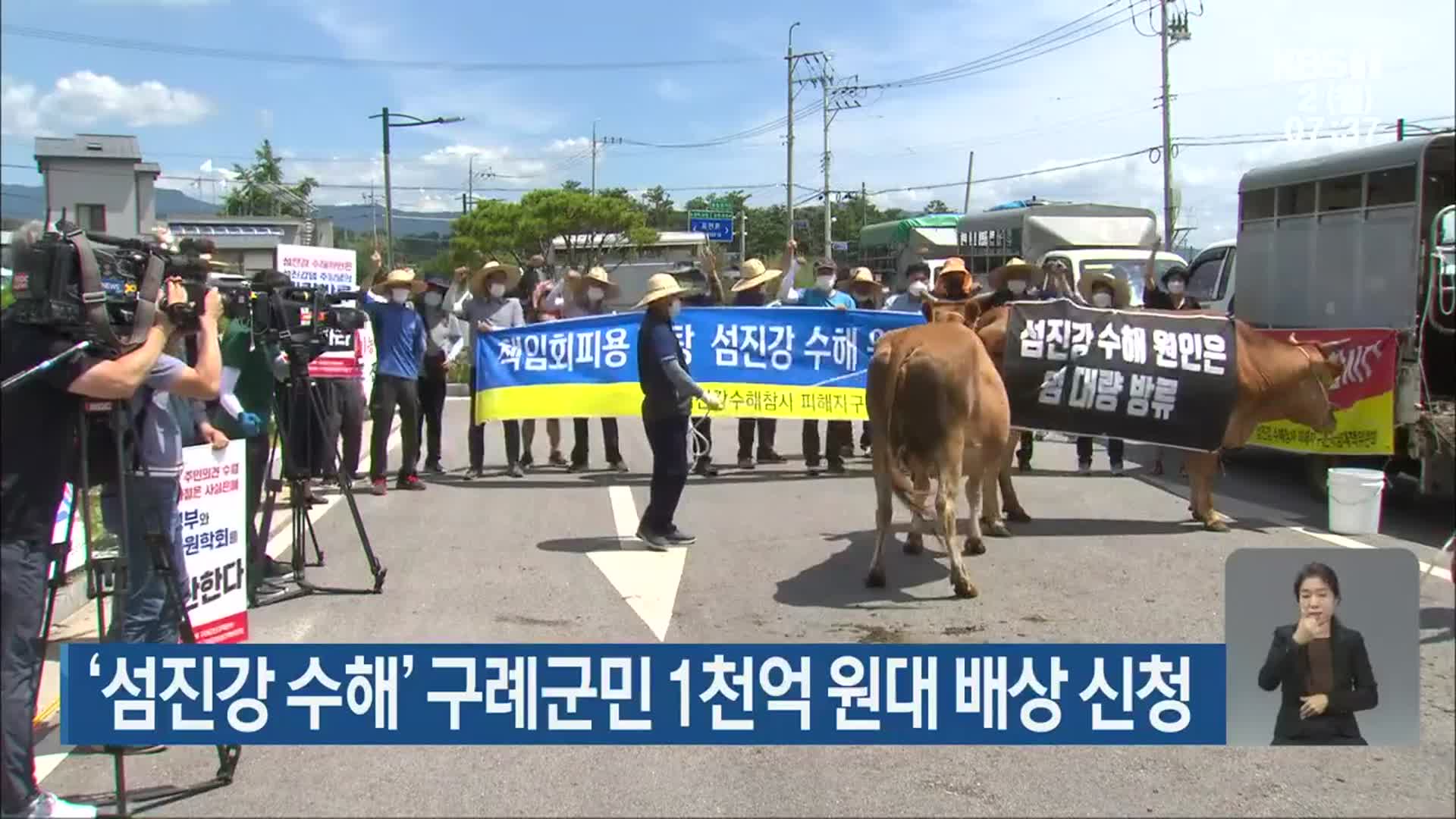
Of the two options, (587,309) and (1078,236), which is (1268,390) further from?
(1078,236)

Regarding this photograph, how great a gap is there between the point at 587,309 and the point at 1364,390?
696cm

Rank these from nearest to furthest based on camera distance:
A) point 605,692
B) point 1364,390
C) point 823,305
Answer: point 605,692 → point 1364,390 → point 823,305

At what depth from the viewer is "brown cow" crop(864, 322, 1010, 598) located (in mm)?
6691

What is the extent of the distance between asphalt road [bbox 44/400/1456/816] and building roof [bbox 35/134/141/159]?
7.59ft

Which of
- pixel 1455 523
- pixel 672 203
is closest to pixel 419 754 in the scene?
pixel 1455 523

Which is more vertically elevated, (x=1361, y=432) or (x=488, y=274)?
(x=488, y=274)

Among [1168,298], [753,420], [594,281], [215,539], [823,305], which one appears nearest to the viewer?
[215,539]

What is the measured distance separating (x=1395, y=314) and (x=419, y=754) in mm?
7330

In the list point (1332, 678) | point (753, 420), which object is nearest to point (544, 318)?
point (753, 420)

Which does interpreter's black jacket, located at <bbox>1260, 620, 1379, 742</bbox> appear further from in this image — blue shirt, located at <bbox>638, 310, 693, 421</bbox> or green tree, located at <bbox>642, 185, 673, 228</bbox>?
green tree, located at <bbox>642, 185, 673, 228</bbox>

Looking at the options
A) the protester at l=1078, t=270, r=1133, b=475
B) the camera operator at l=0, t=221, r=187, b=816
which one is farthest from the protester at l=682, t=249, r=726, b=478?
the camera operator at l=0, t=221, r=187, b=816

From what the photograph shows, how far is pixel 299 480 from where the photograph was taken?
714 cm

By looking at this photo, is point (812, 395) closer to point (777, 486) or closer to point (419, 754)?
point (777, 486)

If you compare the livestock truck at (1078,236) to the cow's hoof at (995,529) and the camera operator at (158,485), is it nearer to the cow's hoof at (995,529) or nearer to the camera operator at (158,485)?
the cow's hoof at (995,529)
